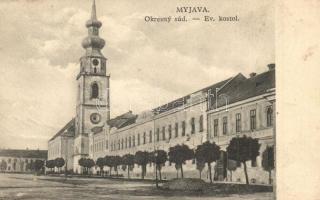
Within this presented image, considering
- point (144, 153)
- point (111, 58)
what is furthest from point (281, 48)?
point (144, 153)

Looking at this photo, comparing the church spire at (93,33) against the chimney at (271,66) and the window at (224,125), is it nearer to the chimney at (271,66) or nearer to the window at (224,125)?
the chimney at (271,66)

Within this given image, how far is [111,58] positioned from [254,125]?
179 inches

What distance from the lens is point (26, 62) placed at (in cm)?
1090

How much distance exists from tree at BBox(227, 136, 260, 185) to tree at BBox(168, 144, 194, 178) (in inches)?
82.2

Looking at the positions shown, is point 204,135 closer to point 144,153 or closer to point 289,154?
point 144,153

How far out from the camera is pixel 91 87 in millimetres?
21203

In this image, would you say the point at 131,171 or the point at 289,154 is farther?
the point at 131,171

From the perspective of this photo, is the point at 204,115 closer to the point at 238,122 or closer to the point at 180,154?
the point at 238,122

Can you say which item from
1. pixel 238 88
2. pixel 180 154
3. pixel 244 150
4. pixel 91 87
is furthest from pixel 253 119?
pixel 91 87

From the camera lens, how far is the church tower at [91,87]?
10916 millimetres

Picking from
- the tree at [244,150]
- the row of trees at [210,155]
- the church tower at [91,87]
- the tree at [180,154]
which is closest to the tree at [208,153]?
the row of trees at [210,155]

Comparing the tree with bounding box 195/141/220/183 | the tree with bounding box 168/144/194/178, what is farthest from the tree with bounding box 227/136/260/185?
the tree with bounding box 168/144/194/178

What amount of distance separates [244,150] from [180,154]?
256 cm

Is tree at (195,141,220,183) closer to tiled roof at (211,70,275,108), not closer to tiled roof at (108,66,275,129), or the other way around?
tiled roof at (108,66,275,129)
